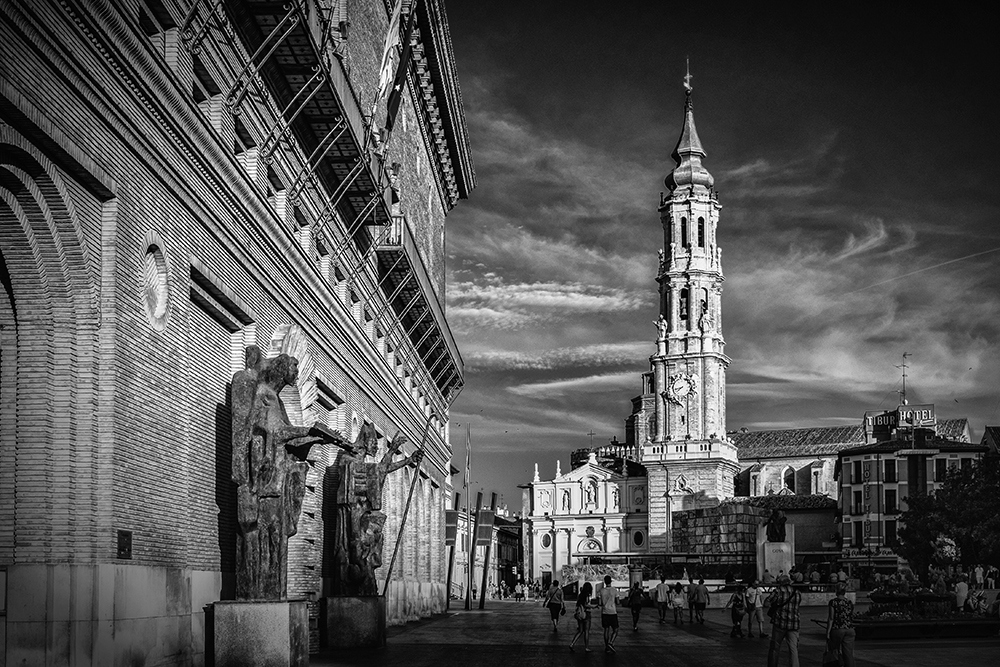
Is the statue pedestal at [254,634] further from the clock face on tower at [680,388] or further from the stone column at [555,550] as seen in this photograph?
the stone column at [555,550]

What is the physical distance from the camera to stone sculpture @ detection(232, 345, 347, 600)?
18.6m

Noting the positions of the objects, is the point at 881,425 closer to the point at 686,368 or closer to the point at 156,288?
the point at 686,368

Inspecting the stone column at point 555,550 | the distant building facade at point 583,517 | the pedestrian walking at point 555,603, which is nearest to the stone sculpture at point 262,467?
the pedestrian walking at point 555,603

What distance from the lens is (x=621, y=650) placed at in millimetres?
31328

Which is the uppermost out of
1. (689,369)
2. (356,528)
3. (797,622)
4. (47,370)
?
(689,369)

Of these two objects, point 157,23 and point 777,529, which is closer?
point 157,23

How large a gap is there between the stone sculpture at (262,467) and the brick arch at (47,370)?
475 cm

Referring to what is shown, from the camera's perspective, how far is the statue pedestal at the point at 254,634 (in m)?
17.8

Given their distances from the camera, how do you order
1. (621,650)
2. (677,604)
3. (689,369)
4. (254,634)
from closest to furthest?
(254,634), (621,650), (677,604), (689,369)

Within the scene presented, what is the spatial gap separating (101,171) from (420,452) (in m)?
20.1

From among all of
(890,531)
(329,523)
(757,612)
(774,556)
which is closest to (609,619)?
(329,523)

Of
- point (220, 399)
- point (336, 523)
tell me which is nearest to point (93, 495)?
point (220, 399)

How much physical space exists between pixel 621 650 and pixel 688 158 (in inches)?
4768

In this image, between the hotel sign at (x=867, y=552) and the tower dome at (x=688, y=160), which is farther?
the tower dome at (x=688, y=160)
